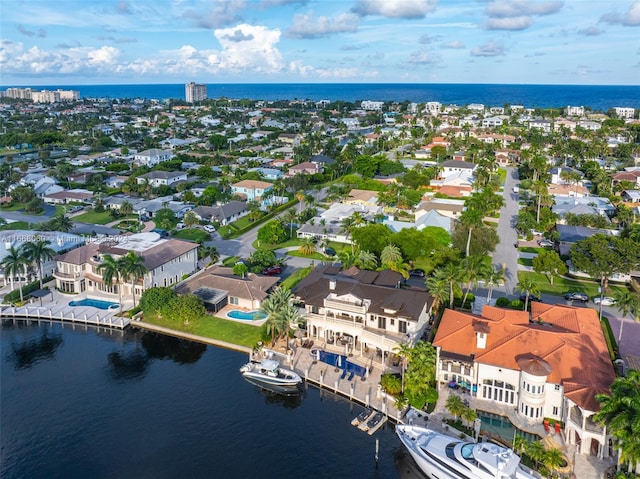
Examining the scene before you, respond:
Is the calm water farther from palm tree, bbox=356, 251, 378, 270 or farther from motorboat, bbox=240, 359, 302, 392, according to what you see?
palm tree, bbox=356, 251, 378, 270

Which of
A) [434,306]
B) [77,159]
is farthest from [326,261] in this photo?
[77,159]

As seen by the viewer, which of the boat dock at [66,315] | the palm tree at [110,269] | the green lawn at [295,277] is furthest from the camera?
the green lawn at [295,277]

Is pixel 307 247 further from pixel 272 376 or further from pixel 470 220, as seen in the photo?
pixel 272 376

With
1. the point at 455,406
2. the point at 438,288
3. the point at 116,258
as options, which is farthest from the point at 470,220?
the point at 116,258

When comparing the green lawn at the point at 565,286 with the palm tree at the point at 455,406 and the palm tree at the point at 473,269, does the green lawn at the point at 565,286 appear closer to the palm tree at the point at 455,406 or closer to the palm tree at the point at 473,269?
the palm tree at the point at 473,269

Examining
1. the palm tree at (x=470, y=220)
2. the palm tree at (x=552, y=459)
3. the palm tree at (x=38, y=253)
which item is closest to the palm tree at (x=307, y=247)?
the palm tree at (x=470, y=220)

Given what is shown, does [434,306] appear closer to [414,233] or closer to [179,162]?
[414,233]
